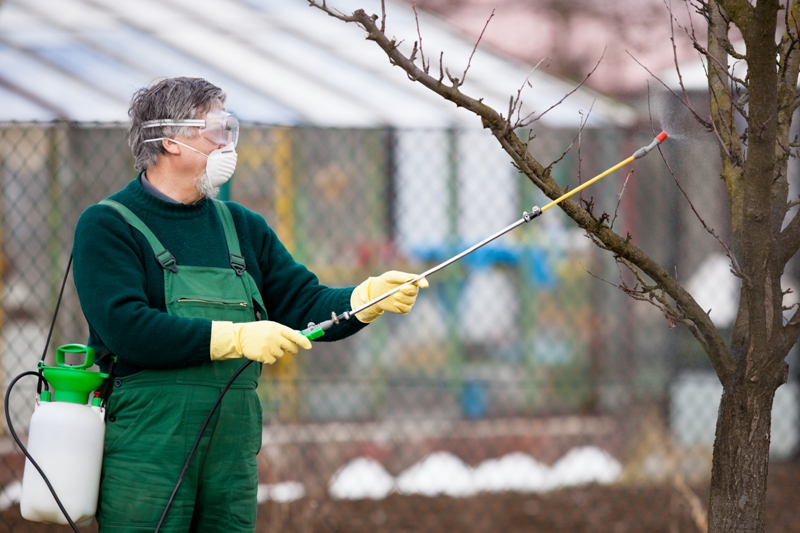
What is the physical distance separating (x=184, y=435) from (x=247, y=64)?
13.4 feet

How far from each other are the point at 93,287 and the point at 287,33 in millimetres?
4483

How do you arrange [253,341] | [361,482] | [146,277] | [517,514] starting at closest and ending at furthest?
[253,341], [146,277], [517,514], [361,482]

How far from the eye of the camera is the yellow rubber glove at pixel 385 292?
7.93ft

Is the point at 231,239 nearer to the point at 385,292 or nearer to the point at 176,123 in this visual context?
the point at 176,123

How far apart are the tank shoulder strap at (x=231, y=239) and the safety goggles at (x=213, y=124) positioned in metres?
0.19

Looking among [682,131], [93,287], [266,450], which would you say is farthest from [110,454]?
[266,450]

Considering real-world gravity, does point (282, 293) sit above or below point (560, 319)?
below

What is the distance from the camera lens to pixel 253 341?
218 centimetres

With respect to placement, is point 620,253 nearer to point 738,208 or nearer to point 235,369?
point 738,208

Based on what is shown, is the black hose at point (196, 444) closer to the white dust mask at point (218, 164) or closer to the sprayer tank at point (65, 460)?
the sprayer tank at point (65, 460)

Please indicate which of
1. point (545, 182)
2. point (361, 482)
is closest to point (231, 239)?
point (545, 182)

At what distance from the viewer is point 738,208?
92.4 inches

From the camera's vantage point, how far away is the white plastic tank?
7.29ft

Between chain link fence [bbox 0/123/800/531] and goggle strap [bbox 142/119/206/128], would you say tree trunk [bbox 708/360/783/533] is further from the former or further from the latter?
chain link fence [bbox 0/123/800/531]
